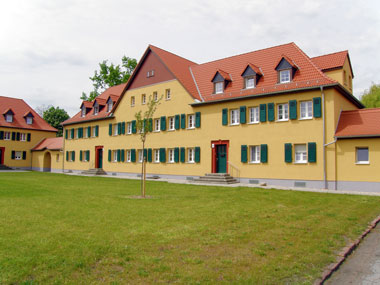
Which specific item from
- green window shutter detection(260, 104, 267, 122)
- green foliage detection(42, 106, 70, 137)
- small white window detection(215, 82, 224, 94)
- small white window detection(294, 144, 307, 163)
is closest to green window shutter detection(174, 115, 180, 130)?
small white window detection(215, 82, 224, 94)

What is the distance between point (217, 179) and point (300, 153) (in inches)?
230

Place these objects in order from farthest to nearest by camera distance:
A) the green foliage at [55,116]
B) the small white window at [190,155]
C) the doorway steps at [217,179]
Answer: the green foliage at [55,116], the small white window at [190,155], the doorway steps at [217,179]

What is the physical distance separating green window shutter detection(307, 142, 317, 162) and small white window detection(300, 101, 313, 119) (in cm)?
181

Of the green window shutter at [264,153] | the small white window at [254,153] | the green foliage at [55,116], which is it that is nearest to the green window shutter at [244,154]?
the small white window at [254,153]

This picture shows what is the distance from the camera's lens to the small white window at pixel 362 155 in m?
19.0

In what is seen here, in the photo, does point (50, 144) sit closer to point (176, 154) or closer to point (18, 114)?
point (18, 114)

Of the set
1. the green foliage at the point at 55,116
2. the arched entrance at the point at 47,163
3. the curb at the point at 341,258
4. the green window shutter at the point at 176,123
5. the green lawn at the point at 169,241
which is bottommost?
Result: the curb at the point at 341,258

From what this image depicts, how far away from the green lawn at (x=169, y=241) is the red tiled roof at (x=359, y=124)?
8539 mm

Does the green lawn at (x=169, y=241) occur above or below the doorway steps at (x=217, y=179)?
below

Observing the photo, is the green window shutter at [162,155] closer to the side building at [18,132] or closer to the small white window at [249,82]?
the small white window at [249,82]

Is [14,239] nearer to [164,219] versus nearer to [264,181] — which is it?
[164,219]

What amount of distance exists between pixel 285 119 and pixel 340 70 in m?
5.21

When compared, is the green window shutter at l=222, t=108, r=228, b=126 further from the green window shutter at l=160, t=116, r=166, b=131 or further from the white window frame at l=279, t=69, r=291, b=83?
the green window shutter at l=160, t=116, r=166, b=131

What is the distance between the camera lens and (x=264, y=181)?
22.6 meters
